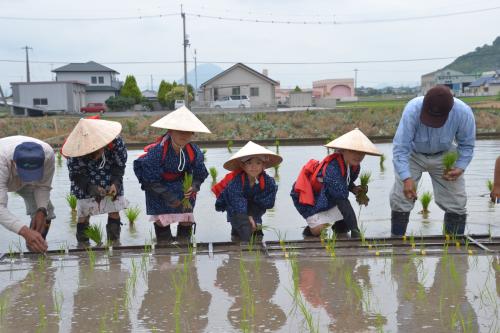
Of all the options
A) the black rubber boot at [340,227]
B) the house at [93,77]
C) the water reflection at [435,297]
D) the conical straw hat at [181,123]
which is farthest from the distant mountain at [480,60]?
the water reflection at [435,297]

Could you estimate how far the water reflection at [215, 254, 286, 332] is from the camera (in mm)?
3314

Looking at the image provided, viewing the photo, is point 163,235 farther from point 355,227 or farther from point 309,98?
point 309,98

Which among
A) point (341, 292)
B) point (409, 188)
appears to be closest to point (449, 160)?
point (409, 188)

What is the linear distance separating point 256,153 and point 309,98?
43.8m

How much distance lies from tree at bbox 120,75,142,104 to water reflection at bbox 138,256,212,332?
1808 inches

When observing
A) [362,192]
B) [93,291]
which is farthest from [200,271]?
[362,192]

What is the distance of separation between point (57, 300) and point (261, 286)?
3.97ft

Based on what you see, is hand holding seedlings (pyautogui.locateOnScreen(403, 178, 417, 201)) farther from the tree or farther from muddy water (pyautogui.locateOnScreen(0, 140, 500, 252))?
the tree

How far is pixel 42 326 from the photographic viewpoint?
3.30 m

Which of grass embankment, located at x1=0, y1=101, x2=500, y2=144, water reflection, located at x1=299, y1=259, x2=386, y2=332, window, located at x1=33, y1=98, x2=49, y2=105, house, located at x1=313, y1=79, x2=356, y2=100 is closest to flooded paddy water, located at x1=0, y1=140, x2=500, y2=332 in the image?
water reflection, located at x1=299, y1=259, x2=386, y2=332

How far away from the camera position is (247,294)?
149 inches

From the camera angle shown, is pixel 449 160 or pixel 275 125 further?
pixel 275 125

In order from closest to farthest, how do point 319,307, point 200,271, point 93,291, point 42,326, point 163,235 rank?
point 42,326 < point 319,307 < point 93,291 < point 200,271 < point 163,235

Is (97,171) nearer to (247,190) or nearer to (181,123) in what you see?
(181,123)
